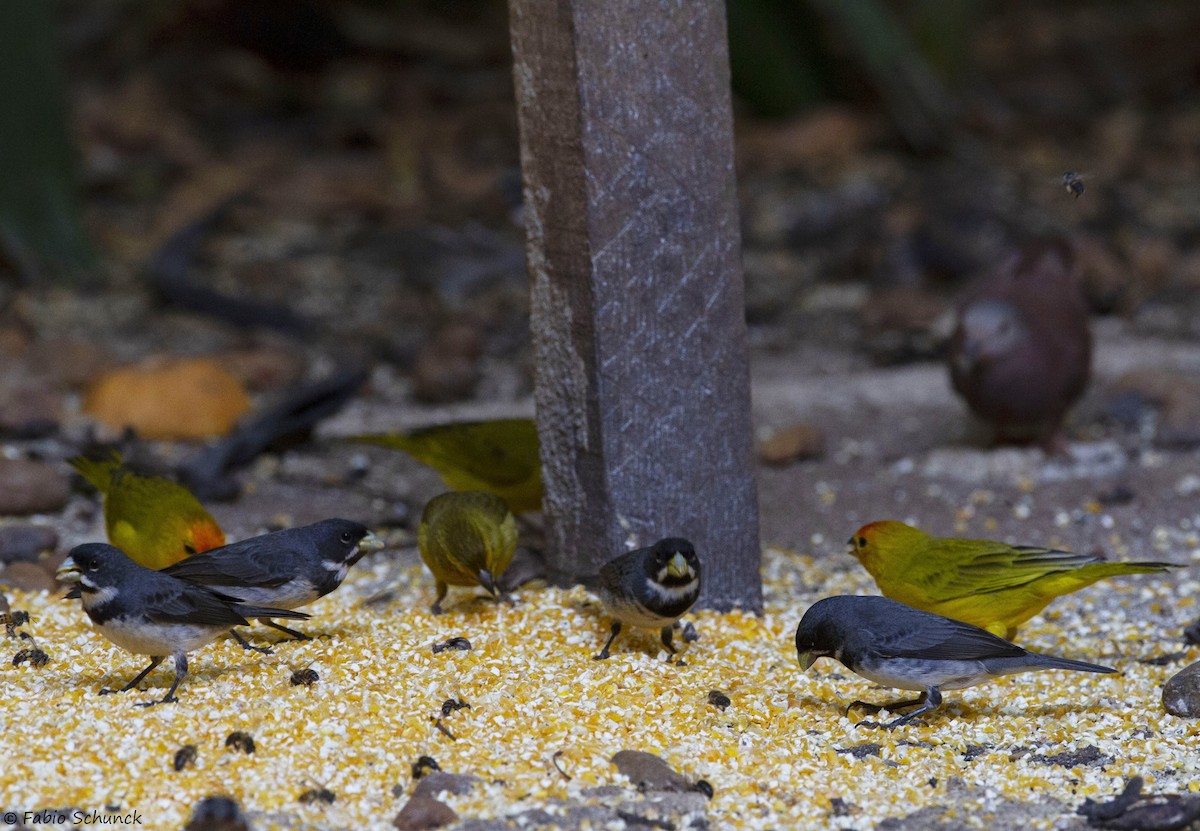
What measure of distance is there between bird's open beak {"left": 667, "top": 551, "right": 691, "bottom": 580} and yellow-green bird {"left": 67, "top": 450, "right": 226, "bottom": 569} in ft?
4.88

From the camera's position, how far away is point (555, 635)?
4.08 m

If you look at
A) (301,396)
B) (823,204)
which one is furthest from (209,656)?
(823,204)

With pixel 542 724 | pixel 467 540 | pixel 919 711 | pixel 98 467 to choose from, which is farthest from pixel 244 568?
pixel 919 711

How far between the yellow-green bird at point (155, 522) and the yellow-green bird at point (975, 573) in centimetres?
199

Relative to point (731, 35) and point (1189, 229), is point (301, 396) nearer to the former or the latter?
point (731, 35)

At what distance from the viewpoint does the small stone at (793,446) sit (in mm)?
5996

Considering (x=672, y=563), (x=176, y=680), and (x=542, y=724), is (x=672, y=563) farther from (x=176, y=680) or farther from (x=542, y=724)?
(x=176, y=680)

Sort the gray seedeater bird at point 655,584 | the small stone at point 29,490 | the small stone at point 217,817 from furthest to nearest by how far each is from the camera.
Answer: the small stone at point 29,490
the gray seedeater bird at point 655,584
the small stone at point 217,817

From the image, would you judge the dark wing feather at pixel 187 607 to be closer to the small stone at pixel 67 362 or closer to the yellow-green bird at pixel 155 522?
the yellow-green bird at pixel 155 522

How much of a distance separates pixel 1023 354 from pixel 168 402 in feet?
12.0

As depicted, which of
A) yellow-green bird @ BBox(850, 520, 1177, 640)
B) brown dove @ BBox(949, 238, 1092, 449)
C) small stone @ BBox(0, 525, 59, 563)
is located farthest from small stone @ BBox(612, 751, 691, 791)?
brown dove @ BBox(949, 238, 1092, 449)

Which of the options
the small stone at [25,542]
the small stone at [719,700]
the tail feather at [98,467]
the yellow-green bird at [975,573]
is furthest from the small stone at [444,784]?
the small stone at [25,542]

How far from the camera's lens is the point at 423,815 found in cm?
303

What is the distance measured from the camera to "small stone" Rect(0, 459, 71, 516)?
5.20 metres
